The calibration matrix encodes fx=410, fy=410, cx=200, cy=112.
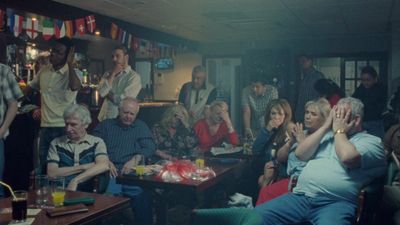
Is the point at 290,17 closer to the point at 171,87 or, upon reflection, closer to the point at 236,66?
the point at 236,66

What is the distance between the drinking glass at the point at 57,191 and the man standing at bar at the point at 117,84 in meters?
2.43

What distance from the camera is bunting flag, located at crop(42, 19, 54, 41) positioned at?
16.0 feet

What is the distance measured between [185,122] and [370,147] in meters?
1.95

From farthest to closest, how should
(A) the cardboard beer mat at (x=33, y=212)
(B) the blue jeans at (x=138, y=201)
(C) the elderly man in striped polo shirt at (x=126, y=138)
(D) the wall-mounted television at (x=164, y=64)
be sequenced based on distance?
1. (D) the wall-mounted television at (x=164, y=64)
2. (C) the elderly man in striped polo shirt at (x=126, y=138)
3. (B) the blue jeans at (x=138, y=201)
4. (A) the cardboard beer mat at (x=33, y=212)

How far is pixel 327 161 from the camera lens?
2.75 meters

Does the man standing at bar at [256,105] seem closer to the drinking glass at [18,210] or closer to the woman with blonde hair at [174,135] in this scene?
the woman with blonde hair at [174,135]

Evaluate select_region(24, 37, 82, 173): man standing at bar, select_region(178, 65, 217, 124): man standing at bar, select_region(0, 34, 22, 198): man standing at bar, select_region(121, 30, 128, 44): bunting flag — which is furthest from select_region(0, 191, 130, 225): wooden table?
select_region(121, 30, 128, 44): bunting flag

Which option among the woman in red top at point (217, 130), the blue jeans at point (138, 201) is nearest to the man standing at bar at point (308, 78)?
the woman in red top at point (217, 130)

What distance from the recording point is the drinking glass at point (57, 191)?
2125mm

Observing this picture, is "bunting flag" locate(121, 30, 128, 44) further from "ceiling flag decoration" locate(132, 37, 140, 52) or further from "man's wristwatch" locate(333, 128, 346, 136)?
"man's wristwatch" locate(333, 128, 346, 136)

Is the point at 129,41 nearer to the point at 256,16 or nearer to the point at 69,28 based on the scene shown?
the point at 69,28

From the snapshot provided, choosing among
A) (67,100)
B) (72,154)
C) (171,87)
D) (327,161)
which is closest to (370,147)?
(327,161)

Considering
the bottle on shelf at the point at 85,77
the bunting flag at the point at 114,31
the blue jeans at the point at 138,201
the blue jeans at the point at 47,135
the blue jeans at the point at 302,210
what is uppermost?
the bunting flag at the point at 114,31

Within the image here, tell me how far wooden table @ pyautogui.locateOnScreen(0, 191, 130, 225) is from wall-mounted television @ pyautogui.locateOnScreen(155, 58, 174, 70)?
9233 mm
